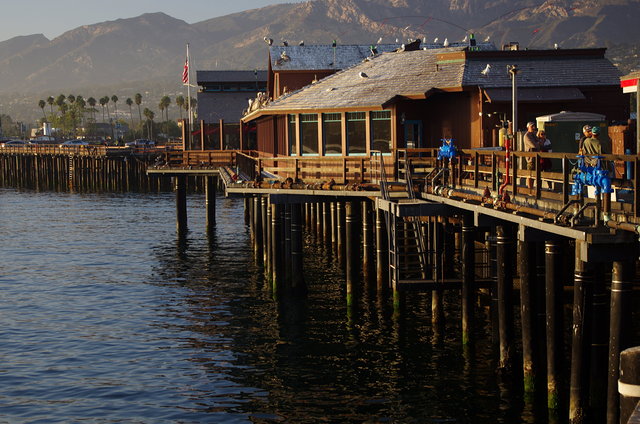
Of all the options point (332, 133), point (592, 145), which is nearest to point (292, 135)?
point (332, 133)

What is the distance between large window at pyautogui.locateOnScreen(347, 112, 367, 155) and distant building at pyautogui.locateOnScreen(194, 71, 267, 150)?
5677 cm

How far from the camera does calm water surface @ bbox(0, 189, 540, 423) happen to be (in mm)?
23375

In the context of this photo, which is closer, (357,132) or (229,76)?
(357,132)

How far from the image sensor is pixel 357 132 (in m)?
40.3

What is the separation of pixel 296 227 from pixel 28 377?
11.8 metres

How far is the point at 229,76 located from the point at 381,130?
2445 inches

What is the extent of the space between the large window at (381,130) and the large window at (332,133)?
5.16ft

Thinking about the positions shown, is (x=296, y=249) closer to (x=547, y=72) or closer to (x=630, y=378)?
(x=547, y=72)

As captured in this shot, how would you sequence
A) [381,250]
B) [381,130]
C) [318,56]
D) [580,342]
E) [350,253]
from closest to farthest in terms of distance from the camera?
[580,342] < [381,250] < [350,253] < [381,130] < [318,56]

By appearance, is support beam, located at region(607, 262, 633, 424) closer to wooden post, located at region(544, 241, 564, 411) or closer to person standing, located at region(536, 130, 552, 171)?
wooden post, located at region(544, 241, 564, 411)

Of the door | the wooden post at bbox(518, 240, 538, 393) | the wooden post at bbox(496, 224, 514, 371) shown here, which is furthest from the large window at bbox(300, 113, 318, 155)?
the wooden post at bbox(518, 240, 538, 393)

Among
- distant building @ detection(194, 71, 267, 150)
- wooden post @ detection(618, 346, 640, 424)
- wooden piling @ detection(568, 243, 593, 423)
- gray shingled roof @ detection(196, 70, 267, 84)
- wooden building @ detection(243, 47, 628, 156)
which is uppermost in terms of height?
gray shingled roof @ detection(196, 70, 267, 84)

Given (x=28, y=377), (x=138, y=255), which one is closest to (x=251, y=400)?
(x=28, y=377)

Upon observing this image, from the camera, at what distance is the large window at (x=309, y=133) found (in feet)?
138
